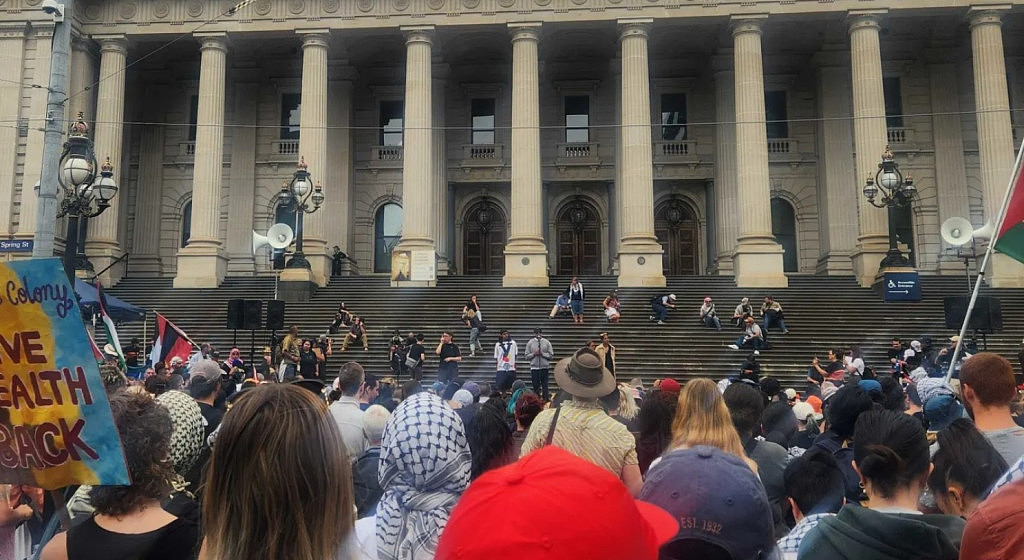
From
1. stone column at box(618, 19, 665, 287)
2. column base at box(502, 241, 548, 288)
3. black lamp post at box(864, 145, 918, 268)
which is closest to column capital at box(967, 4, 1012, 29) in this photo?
black lamp post at box(864, 145, 918, 268)

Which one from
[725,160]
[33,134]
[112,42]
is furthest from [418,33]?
[33,134]

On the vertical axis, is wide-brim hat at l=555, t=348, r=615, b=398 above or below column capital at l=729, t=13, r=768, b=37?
below

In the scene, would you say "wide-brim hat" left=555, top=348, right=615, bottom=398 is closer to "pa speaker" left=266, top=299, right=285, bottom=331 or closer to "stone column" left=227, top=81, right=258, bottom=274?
"pa speaker" left=266, top=299, right=285, bottom=331

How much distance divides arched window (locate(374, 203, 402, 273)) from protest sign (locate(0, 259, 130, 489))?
106 feet

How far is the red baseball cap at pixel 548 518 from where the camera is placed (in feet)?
4.71

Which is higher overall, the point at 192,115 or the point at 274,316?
the point at 192,115

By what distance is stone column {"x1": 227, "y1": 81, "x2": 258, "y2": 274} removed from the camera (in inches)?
1341

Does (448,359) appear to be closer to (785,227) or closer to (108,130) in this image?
(108,130)

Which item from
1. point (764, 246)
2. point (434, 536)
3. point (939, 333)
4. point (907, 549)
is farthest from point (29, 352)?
point (764, 246)

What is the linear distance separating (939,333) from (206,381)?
21045mm

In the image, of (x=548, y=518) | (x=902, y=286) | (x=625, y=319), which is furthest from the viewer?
(x=902, y=286)

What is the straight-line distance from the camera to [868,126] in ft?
90.9

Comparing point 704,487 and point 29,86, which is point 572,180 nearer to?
point 29,86

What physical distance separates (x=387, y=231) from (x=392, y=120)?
5148 mm
